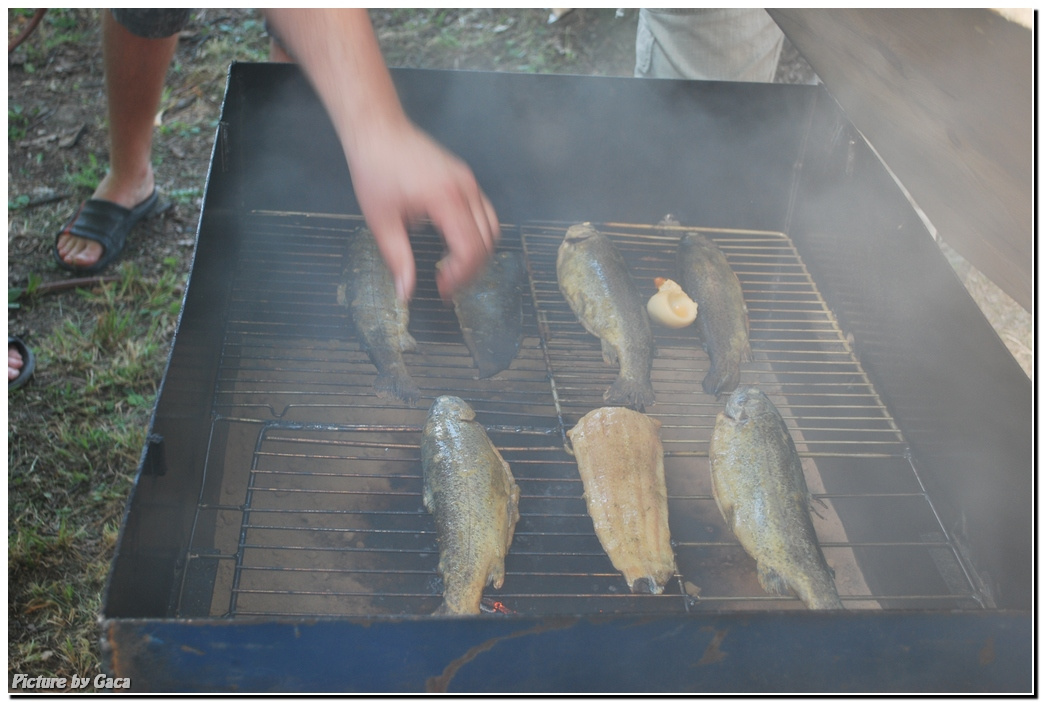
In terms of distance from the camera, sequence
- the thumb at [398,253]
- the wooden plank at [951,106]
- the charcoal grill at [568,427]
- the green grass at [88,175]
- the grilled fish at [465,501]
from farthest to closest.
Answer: the green grass at [88,175]
the grilled fish at [465,501]
the thumb at [398,253]
the charcoal grill at [568,427]
the wooden plank at [951,106]

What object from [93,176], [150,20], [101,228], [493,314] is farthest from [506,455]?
[93,176]

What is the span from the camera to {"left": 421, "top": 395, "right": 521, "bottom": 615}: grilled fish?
264cm

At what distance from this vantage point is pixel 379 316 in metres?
3.53

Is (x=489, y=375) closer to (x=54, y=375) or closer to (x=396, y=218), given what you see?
(x=396, y=218)

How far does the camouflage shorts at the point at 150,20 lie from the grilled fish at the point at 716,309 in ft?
9.63

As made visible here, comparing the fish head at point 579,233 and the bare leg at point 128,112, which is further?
the bare leg at point 128,112

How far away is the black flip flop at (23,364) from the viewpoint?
411 cm

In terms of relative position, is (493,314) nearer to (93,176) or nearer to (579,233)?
(579,233)

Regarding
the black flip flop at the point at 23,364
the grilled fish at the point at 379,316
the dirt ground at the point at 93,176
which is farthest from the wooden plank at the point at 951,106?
the black flip flop at the point at 23,364

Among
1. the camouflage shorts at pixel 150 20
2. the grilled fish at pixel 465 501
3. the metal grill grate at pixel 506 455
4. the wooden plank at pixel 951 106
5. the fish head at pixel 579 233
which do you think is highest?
the wooden plank at pixel 951 106

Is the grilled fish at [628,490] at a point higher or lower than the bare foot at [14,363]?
higher

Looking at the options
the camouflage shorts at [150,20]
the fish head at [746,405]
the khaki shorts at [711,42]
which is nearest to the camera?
the fish head at [746,405]

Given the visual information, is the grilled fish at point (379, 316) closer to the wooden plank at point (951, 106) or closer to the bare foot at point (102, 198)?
the wooden plank at point (951, 106)

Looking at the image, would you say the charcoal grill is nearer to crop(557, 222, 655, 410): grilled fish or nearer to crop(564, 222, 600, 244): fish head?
crop(557, 222, 655, 410): grilled fish
